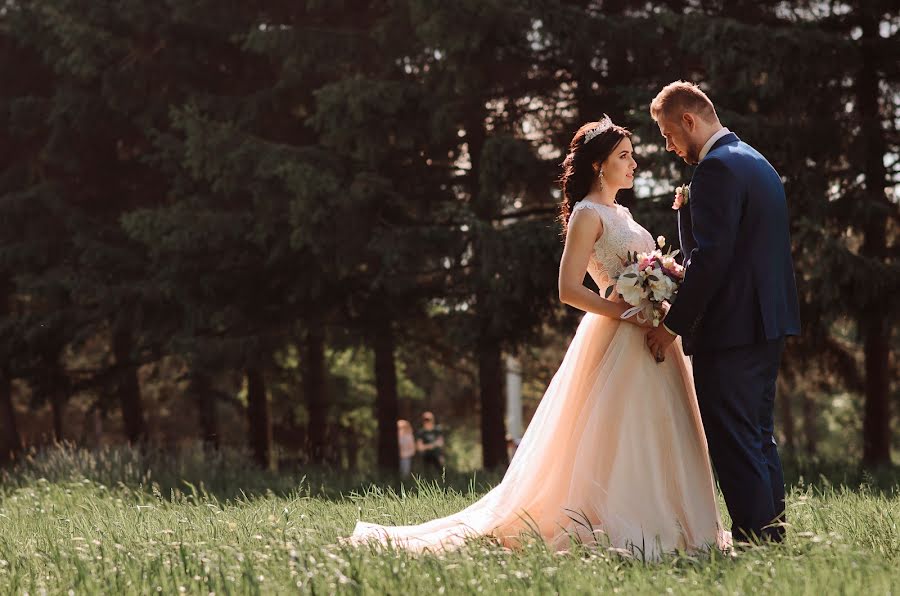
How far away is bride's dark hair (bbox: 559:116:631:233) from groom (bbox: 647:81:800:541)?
66cm

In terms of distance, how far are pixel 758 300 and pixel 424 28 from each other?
7.76 m

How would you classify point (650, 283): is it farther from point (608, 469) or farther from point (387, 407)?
point (387, 407)

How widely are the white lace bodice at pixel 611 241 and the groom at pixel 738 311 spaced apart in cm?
56

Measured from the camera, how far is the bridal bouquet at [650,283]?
4895mm

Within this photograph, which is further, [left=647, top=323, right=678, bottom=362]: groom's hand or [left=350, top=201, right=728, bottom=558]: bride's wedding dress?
[left=647, top=323, right=678, bottom=362]: groom's hand

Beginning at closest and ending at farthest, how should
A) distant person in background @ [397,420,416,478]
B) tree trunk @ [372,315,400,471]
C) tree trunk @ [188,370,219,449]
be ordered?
tree trunk @ [372,315,400,471], tree trunk @ [188,370,219,449], distant person in background @ [397,420,416,478]

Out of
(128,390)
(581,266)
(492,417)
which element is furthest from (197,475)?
(128,390)

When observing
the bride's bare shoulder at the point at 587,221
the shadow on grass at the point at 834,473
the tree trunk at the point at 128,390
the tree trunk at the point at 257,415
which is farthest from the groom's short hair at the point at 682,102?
the tree trunk at the point at 128,390

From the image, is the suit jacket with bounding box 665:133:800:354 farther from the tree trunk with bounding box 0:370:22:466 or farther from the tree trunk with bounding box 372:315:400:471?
the tree trunk with bounding box 0:370:22:466

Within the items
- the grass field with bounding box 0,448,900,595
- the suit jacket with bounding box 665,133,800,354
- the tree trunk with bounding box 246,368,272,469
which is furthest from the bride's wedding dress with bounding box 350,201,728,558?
the tree trunk with bounding box 246,368,272,469

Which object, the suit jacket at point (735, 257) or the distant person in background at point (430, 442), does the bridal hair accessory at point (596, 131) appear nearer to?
the suit jacket at point (735, 257)

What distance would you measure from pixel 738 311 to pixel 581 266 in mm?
855

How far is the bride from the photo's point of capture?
4.92 metres

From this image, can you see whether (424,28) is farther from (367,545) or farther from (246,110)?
(367,545)
